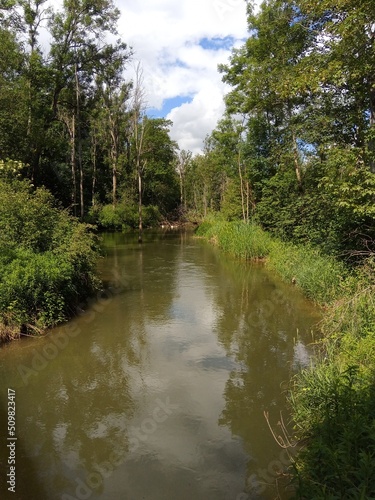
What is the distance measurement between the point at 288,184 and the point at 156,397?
1449 cm

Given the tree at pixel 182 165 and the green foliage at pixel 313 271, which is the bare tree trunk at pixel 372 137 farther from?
the tree at pixel 182 165

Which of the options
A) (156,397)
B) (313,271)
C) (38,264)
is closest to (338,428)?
(156,397)

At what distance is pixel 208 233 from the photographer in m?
26.5

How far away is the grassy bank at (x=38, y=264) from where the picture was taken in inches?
287

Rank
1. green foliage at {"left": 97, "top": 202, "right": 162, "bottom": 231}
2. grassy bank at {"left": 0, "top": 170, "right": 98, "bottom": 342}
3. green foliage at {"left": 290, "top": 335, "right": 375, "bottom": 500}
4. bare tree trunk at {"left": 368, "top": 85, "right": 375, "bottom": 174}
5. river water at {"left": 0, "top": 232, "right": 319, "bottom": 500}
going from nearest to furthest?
green foliage at {"left": 290, "top": 335, "right": 375, "bottom": 500} → river water at {"left": 0, "top": 232, "right": 319, "bottom": 500} → grassy bank at {"left": 0, "top": 170, "right": 98, "bottom": 342} → bare tree trunk at {"left": 368, "top": 85, "right": 375, "bottom": 174} → green foliage at {"left": 97, "top": 202, "right": 162, "bottom": 231}

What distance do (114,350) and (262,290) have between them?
6189 mm

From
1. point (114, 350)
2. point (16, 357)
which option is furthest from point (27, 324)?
point (114, 350)

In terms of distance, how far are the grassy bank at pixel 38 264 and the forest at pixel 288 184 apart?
0.03 meters

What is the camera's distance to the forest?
4.25 m

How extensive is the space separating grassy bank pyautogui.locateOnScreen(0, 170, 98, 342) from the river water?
46 centimetres

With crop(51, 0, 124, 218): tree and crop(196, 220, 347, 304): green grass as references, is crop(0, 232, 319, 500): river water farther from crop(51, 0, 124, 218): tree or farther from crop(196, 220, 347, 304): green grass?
crop(51, 0, 124, 218): tree

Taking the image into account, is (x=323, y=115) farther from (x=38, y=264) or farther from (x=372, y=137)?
(x=38, y=264)

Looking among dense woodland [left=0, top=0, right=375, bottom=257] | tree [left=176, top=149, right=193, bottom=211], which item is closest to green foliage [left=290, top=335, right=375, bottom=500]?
dense woodland [left=0, top=0, right=375, bottom=257]

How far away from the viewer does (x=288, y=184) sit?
17.8 metres
